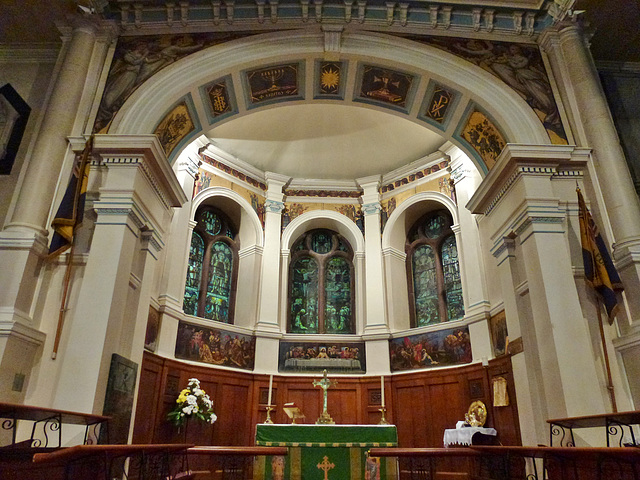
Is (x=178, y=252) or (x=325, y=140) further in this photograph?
(x=325, y=140)

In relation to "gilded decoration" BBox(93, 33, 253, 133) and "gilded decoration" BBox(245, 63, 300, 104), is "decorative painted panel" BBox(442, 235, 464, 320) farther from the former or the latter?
"gilded decoration" BBox(93, 33, 253, 133)

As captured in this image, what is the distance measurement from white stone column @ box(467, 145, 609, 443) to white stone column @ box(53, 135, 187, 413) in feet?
15.4

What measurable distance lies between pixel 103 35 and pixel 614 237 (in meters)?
7.43

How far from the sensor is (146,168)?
634 cm

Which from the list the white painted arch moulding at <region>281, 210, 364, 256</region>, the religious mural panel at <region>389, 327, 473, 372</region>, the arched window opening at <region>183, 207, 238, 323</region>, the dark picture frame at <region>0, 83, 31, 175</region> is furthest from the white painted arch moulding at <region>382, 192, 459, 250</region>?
the dark picture frame at <region>0, 83, 31, 175</region>

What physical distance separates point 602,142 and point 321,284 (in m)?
7.85

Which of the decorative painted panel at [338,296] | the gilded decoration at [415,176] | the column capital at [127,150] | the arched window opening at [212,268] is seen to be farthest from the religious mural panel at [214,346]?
the gilded decoration at [415,176]

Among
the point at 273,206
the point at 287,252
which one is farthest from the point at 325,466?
the point at 273,206

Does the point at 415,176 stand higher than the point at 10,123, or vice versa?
the point at 415,176

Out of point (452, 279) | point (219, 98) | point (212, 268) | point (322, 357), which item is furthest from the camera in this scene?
point (212, 268)

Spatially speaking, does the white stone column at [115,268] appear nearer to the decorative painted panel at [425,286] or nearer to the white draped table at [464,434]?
the white draped table at [464,434]

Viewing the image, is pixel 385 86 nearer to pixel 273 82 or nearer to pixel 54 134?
pixel 273 82

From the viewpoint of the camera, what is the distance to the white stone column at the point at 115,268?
5.11m

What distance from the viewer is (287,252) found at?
12352mm
